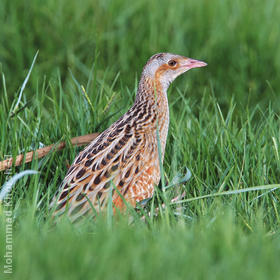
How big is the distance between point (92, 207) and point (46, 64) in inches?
140

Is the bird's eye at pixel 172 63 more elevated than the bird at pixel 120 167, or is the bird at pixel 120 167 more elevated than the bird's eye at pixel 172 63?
the bird's eye at pixel 172 63

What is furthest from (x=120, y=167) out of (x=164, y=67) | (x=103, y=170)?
(x=164, y=67)

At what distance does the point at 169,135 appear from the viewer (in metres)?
4.67

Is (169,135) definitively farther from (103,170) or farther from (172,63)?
(103,170)

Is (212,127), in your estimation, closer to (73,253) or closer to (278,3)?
(73,253)

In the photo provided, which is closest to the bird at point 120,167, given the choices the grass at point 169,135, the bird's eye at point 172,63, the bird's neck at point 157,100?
the bird's neck at point 157,100

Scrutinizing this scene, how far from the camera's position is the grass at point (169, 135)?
2637mm

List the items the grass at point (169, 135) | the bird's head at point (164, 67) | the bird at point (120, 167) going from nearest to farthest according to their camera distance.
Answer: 1. the grass at point (169, 135)
2. the bird at point (120, 167)
3. the bird's head at point (164, 67)

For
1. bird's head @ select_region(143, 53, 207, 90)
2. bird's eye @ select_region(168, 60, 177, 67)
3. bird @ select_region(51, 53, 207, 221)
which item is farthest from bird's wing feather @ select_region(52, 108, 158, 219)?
bird's eye @ select_region(168, 60, 177, 67)

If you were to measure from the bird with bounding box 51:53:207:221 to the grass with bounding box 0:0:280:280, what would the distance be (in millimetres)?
120

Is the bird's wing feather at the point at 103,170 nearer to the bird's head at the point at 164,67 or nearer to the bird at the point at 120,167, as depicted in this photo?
the bird at the point at 120,167

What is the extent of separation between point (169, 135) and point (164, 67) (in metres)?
0.53

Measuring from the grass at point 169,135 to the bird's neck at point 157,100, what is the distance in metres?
0.22

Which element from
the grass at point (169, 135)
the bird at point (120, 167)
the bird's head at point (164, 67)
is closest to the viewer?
the grass at point (169, 135)
